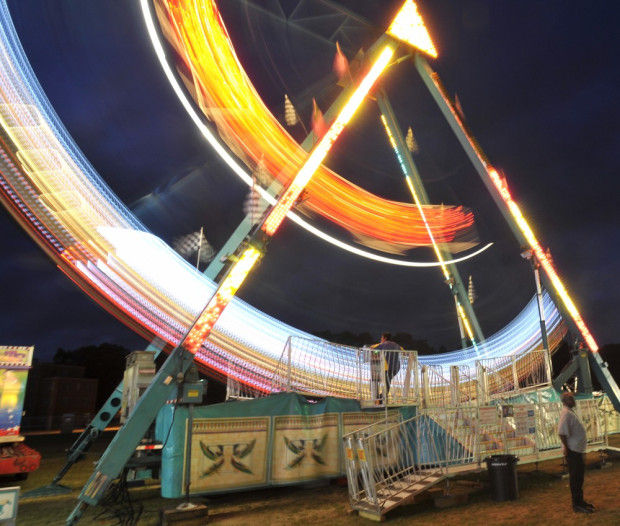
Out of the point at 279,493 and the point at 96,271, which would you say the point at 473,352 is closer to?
the point at 279,493

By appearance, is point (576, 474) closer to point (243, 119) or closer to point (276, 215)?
point (276, 215)

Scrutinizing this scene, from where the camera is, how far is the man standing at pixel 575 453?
292 inches

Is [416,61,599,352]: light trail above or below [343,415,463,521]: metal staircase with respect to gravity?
above

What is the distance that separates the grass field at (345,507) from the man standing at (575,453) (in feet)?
0.78

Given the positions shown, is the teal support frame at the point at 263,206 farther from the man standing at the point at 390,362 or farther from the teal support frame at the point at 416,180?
the teal support frame at the point at 416,180

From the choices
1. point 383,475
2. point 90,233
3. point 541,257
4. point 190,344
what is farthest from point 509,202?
point 90,233

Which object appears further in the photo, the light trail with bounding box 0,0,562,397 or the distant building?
the distant building

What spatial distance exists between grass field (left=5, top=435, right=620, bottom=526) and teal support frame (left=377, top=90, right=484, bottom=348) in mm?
7745

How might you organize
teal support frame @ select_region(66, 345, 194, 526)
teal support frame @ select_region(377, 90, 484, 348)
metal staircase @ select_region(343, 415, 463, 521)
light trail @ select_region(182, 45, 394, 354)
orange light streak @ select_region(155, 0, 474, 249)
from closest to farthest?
teal support frame @ select_region(66, 345, 194, 526) → metal staircase @ select_region(343, 415, 463, 521) → light trail @ select_region(182, 45, 394, 354) → orange light streak @ select_region(155, 0, 474, 249) → teal support frame @ select_region(377, 90, 484, 348)

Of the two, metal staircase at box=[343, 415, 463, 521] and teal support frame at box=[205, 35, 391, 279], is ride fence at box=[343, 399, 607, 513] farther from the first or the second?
teal support frame at box=[205, 35, 391, 279]

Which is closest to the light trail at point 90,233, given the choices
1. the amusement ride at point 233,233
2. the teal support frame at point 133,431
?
the amusement ride at point 233,233

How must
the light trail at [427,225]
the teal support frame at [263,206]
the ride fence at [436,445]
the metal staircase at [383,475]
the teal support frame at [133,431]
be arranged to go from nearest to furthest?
the teal support frame at [133,431]
the metal staircase at [383,475]
the ride fence at [436,445]
the teal support frame at [263,206]
the light trail at [427,225]

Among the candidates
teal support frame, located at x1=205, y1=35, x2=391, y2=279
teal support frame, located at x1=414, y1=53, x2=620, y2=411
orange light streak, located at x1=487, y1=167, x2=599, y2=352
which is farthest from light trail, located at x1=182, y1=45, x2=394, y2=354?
orange light streak, located at x1=487, y1=167, x2=599, y2=352

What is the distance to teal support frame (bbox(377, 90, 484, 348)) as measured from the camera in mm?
17625
